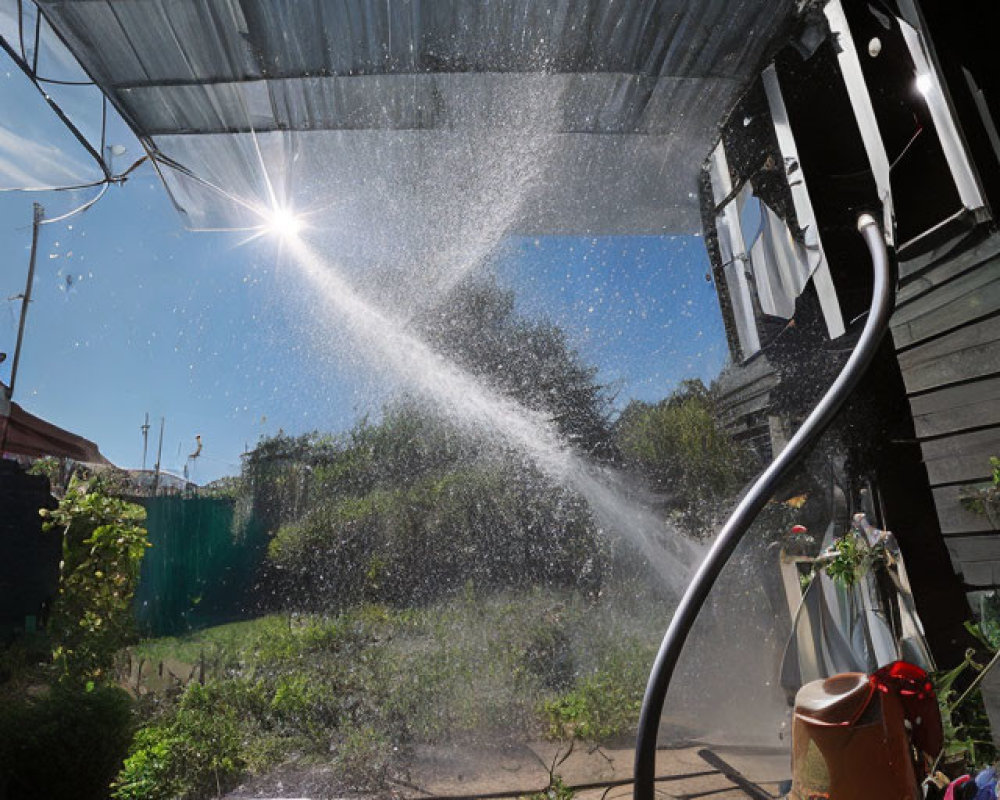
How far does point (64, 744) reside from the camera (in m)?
2.89

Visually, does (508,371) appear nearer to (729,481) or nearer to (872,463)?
(729,481)

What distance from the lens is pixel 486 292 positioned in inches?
259

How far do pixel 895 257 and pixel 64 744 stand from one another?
15.7 feet

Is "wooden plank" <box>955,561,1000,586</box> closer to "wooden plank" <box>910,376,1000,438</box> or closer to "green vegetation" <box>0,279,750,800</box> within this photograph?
"wooden plank" <box>910,376,1000,438</box>

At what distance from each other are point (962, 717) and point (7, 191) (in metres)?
6.60

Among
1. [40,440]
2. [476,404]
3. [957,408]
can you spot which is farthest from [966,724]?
[40,440]

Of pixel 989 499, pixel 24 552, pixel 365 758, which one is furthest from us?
pixel 24 552

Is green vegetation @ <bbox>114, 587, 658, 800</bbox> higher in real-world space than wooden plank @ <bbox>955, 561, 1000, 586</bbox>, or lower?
lower

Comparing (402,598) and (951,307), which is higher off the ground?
(951,307)

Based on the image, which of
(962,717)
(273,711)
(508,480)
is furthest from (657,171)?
(273,711)

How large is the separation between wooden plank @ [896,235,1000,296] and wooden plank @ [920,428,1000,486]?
0.74 meters

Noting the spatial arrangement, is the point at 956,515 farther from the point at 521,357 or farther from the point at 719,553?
the point at 521,357

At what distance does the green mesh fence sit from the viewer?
546 centimetres

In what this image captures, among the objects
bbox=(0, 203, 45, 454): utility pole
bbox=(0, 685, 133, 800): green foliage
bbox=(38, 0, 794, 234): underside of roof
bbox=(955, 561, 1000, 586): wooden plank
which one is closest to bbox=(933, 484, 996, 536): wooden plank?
bbox=(955, 561, 1000, 586): wooden plank
